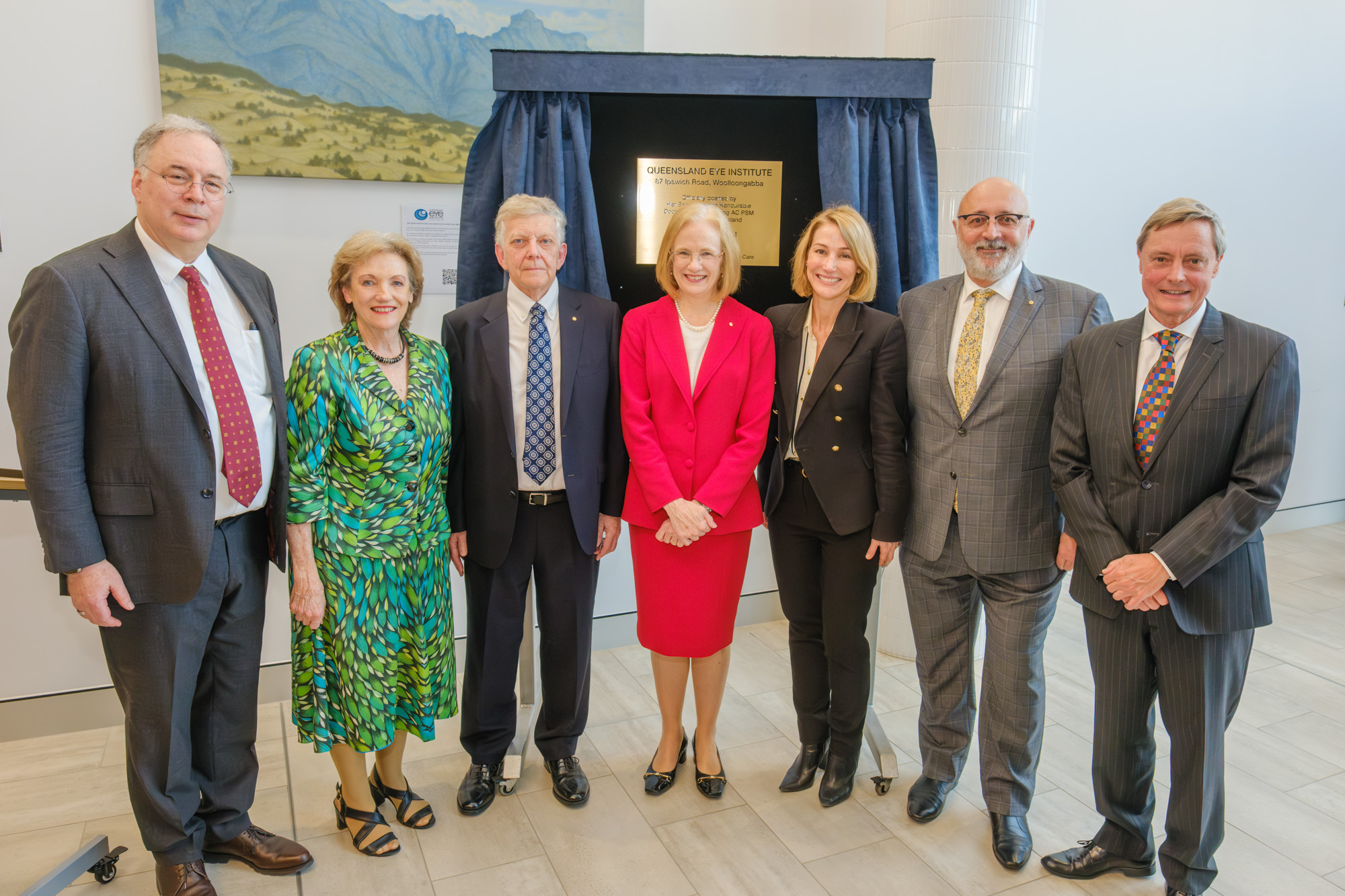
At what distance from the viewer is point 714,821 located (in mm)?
2643

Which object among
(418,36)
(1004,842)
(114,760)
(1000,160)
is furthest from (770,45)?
(114,760)

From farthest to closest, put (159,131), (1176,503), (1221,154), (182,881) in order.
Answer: (1221,154) → (182,881) → (1176,503) → (159,131)

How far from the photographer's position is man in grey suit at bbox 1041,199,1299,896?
203cm

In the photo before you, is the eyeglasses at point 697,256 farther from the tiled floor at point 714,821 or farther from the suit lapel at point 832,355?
the tiled floor at point 714,821

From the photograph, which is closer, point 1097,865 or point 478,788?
point 1097,865

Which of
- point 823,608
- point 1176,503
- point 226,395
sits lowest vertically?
point 823,608

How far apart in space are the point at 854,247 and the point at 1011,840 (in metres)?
1.75

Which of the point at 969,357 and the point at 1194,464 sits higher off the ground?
the point at 969,357

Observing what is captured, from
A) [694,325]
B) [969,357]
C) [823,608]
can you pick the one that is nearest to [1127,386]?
[969,357]

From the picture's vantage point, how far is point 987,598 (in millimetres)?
2502

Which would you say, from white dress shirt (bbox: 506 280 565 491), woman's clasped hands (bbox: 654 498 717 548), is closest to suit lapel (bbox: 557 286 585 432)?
white dress shirt (bbox: 506 280 565 491)

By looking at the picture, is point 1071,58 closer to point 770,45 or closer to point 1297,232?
point 770,45

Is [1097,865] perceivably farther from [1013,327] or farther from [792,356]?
[792,356]

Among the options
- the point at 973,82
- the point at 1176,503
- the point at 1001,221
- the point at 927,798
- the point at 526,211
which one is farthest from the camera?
the point at 973,82
